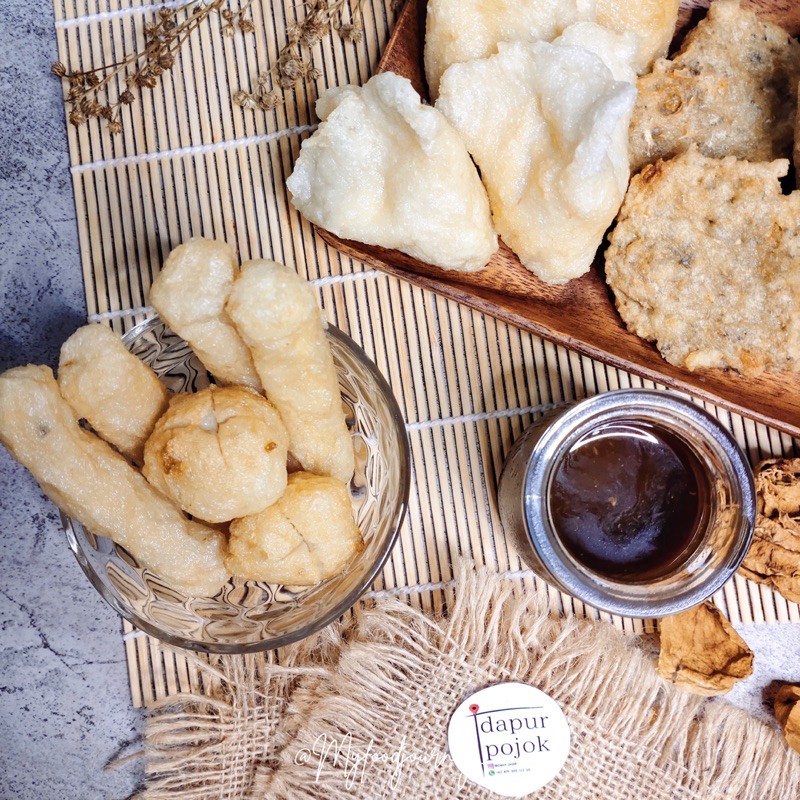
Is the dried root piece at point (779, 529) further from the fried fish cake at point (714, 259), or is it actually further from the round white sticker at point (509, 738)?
the round white sticker at point (509, 738)

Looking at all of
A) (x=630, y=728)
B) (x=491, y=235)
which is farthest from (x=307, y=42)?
(x=630, y=728)

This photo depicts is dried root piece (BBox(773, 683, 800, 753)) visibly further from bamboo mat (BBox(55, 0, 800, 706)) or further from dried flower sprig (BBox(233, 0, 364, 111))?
dried flower sprig (BBox(233, 0, 364, 111))

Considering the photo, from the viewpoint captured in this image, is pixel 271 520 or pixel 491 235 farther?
pixel 491 235

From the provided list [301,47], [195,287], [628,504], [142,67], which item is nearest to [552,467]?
[628,504]

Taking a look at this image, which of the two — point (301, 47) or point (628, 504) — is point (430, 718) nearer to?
point (628, 504)

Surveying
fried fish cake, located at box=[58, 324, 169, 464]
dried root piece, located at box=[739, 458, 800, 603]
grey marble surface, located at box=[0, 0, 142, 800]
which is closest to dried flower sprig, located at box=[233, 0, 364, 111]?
grey marble surface, located at box=[0, 0, 142, 800]

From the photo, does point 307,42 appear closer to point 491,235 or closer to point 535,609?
point 491,235
